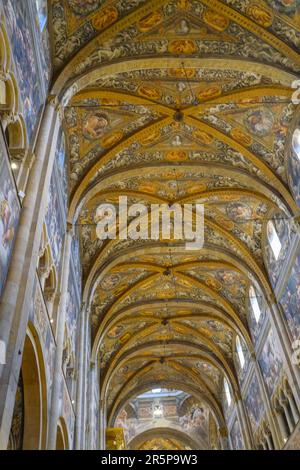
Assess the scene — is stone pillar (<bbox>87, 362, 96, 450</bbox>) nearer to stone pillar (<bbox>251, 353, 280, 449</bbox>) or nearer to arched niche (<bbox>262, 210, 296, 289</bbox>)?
Answer: stone pillar (<bbox>251, 353, 280, 449</bbox>)

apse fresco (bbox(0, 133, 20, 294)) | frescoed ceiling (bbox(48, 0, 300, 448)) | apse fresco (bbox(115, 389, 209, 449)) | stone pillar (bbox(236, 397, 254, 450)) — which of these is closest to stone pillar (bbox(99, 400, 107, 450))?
frescoed ceiling (bbox(48, 0, 300, 448))

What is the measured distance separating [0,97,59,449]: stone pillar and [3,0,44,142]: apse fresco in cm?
51

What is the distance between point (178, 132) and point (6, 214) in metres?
9.10

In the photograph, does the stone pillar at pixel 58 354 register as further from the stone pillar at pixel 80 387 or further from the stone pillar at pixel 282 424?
the stone pillar at pixel 282 424

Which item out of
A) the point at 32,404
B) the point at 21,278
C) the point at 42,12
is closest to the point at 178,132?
the point at 42,12

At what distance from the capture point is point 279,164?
14.9m

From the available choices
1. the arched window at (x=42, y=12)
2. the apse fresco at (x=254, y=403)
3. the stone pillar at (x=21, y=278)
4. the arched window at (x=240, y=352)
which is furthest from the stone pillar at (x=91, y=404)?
the arched window at (x=42, y=12)

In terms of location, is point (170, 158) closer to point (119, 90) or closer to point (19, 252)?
point (119, 90)

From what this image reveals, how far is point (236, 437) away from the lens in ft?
82.4

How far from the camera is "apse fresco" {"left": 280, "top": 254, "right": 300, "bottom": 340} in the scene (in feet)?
49.8

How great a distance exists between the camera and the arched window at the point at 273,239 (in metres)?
16.7
